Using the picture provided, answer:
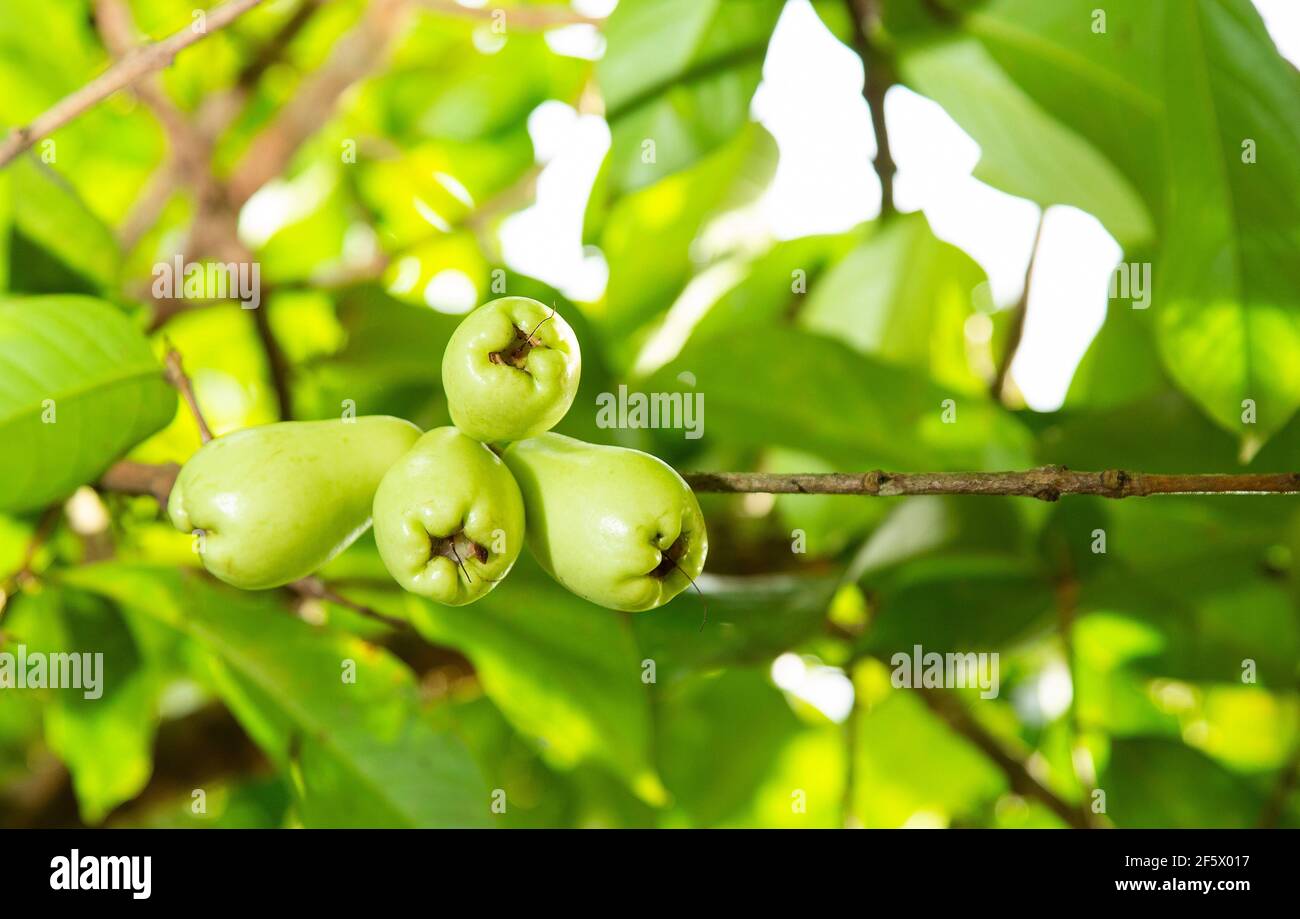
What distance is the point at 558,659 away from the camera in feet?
2.74

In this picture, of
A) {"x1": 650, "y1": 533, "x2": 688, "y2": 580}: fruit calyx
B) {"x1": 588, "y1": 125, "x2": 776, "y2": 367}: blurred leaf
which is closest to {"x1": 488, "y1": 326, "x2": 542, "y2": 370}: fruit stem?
→ {"x1": 650, "y1": 533, "x2": 688, "y2": 580}: fruit calyx

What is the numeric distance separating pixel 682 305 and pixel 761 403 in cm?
30

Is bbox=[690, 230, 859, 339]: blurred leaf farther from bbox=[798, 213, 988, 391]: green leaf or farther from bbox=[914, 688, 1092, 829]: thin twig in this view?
bbox=[914, 688, 1092, 829]: thin twig

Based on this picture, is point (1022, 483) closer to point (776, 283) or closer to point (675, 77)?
point (675, 77)

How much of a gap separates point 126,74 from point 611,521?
37 cm

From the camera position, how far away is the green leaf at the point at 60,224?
0.88 meters

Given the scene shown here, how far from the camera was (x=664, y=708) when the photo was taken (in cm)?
108

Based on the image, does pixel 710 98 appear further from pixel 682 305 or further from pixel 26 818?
pixel 26 818

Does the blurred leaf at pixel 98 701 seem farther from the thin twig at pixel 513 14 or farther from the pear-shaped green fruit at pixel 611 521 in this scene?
the thin twig at pixel 513 14

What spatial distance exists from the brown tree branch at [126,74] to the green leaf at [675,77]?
353 mm

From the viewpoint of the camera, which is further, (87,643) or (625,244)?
(625,244)

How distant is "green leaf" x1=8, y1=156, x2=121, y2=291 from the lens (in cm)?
88

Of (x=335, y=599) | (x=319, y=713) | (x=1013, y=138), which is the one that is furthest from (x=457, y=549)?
(x=1013, y=138)
